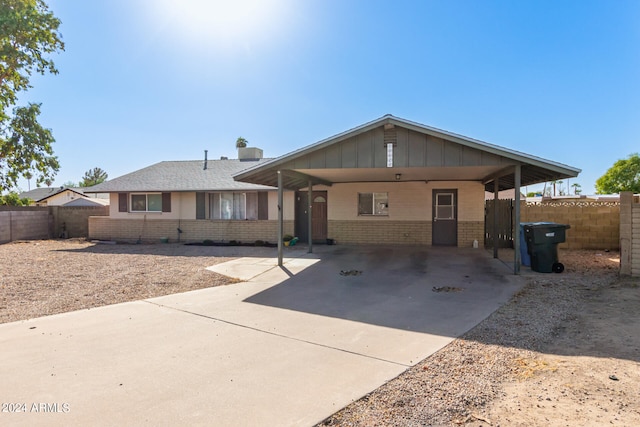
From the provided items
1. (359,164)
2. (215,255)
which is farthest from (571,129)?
(215,255)

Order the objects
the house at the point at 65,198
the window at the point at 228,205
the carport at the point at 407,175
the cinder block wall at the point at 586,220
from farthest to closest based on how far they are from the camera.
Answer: the house at the point at 65,198 → the window at the point at 228,205 → the cinder block wall at the point at 586,220 → the carport at the point at 407,175

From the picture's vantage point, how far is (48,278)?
27.1 feet

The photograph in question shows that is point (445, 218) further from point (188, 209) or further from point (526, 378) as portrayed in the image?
point (526, 378)

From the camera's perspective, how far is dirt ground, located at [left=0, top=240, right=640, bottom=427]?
2795 millimetres

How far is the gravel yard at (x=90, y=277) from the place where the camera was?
628 centimetres

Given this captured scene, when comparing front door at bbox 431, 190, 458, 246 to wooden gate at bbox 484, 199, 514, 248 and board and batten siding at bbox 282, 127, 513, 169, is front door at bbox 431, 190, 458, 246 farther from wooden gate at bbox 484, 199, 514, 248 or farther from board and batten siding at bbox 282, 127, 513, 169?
board and batten siding at bbox 282, 127, 513, 169

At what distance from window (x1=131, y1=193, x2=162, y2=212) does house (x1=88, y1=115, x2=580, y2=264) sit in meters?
0.05

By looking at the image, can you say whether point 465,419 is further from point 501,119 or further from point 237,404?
point 501,119

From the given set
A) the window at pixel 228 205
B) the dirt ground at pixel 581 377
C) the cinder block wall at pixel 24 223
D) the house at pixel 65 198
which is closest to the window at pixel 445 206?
the window at pixel 228 205

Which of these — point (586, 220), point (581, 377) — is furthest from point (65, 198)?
point (581, 377)

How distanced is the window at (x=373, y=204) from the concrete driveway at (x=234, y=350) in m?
6.95

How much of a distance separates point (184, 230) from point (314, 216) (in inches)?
241

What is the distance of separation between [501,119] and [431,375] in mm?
18025

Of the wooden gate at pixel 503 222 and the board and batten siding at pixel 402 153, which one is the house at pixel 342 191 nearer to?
the board and batten siding at pixel 402 153
